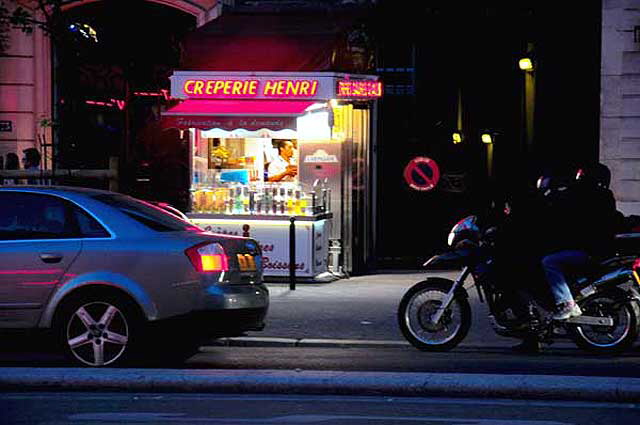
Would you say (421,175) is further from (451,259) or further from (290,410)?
(290,410)

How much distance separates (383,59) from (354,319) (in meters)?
11.9

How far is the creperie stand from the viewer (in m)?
18.2

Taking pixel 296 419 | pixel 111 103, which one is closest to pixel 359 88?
pixel 111 103

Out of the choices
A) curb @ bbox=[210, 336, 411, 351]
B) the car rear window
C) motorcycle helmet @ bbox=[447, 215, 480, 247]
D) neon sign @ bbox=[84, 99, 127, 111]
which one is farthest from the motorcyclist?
neon sign @ bbox=[84, 99, 127, 111]

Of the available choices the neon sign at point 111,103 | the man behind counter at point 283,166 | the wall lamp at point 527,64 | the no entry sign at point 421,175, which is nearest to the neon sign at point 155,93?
the neon sign at point 111,103

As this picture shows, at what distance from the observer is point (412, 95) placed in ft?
91.3

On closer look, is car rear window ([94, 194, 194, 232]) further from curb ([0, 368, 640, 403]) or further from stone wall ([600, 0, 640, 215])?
stone wall ([600, 0, 640, 215])

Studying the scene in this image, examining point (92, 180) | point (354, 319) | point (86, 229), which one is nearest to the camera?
point (86, 229)

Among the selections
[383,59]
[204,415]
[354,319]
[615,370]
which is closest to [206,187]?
[354,319]

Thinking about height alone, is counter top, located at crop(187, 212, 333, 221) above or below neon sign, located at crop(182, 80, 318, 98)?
below

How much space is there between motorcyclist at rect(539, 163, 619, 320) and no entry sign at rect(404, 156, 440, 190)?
9.35 metres

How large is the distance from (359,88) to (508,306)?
725cm

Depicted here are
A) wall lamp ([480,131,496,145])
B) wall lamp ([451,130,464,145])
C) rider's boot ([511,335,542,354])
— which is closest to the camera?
rider's boot ([511,335,542,354])

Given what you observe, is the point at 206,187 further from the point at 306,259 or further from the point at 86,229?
the point at 86,229
